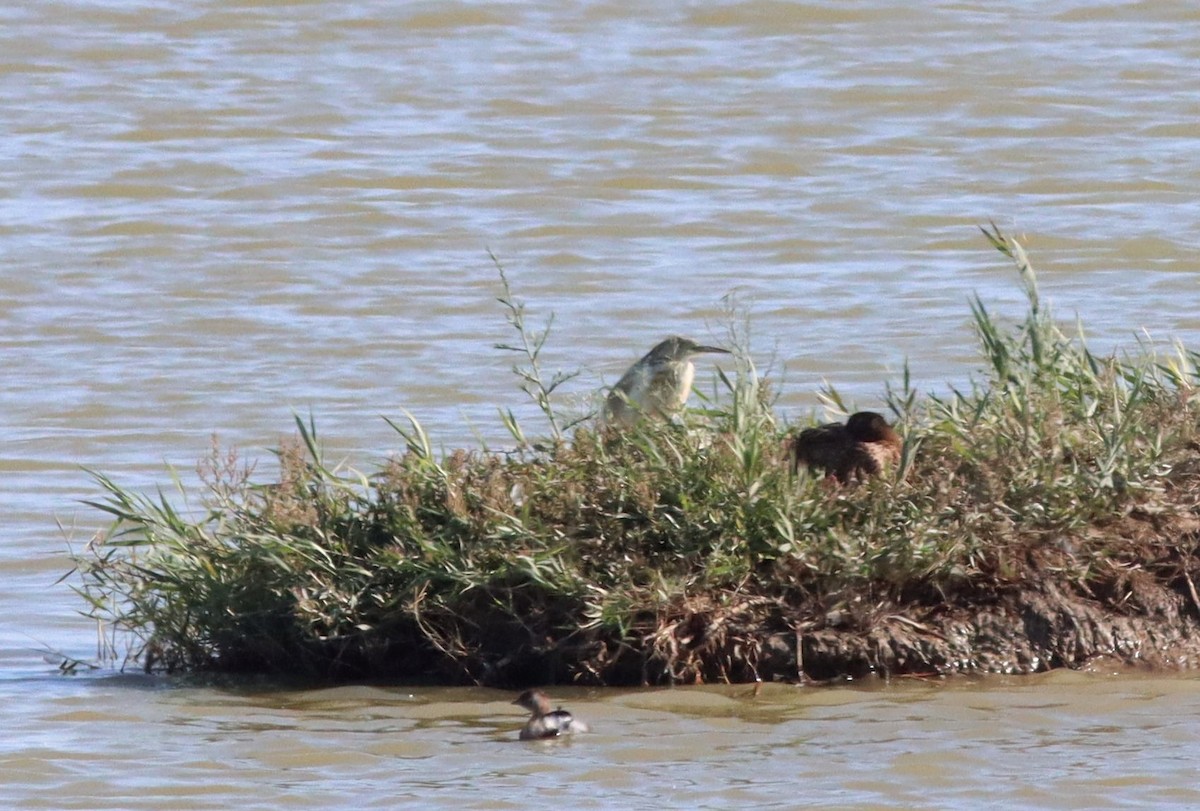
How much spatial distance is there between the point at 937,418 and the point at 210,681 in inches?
88.7

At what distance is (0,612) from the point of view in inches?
296

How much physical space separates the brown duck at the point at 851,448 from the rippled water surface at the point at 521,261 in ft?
2.05

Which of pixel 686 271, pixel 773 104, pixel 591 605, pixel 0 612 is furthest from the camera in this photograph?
pixel 773 104

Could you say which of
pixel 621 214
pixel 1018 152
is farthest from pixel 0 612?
pixel 1018 152

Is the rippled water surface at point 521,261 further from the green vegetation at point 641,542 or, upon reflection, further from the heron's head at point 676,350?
the heron's head at point 676,350

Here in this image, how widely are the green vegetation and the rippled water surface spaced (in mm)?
179

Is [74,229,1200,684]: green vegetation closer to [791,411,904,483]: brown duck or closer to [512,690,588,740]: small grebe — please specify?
[791,411,904,483]: brown duck

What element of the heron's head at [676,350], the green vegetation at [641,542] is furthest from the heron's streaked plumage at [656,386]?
the green vegetation at [641,542]

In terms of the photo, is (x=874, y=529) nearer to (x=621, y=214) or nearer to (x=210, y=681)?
(x=210, y=681)

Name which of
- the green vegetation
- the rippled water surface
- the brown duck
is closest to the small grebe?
the rippled water surface

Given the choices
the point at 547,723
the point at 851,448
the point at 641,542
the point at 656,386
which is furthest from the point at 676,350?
the point at 547,723

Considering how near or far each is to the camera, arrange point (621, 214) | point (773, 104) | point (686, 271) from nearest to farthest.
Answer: point (686, 271) → point (621, 214) → point (773, 104)

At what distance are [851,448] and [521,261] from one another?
8.39 meters

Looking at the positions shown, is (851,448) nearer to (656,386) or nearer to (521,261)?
(656,386)
